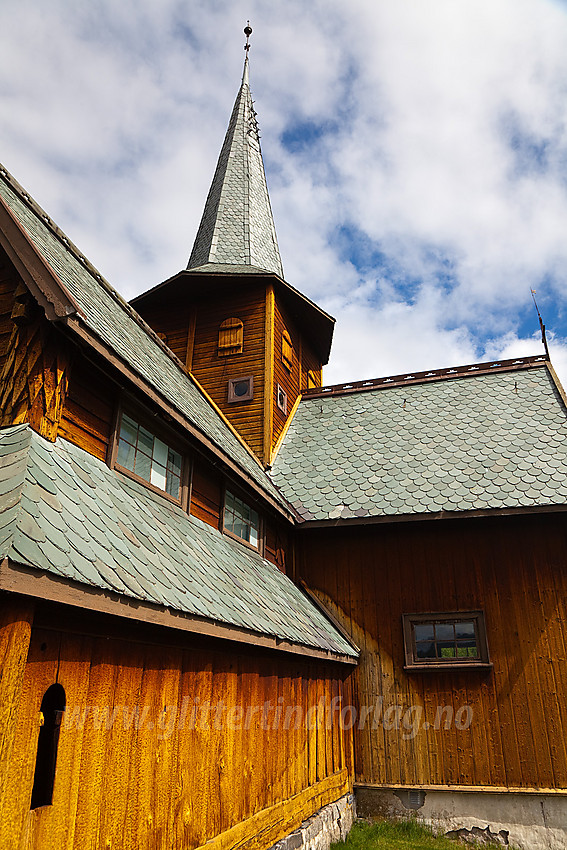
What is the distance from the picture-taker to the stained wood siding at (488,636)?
29.4 feet

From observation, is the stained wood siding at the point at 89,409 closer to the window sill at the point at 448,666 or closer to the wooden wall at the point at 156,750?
the wooden wall at the point at 156,750

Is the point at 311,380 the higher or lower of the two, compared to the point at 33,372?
higher

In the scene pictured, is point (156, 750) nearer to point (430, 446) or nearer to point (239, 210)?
point (430, 446)

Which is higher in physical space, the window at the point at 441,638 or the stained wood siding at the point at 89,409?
the stained wood siding at the point at 89,409

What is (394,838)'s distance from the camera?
8711 mm

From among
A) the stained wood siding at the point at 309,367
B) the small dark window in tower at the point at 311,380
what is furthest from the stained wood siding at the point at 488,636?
the small dark window in tower at the point at 311,380

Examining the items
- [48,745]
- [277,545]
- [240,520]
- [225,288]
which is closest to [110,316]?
[240,520]

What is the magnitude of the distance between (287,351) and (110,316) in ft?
21.1

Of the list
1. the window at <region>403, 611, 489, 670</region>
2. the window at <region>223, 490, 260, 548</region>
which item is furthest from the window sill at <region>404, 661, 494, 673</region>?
the window at <region>223, 490, 260, 548</region>

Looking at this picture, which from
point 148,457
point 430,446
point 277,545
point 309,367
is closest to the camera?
point 148,457

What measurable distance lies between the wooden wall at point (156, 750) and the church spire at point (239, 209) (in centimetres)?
1066

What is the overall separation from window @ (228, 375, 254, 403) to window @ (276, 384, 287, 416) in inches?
26.4

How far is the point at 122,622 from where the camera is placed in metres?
4.43

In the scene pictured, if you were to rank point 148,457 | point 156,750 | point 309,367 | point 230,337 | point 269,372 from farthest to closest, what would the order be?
point 309,367
point 230,337
point 269,372
point 148,457
point 156,750
